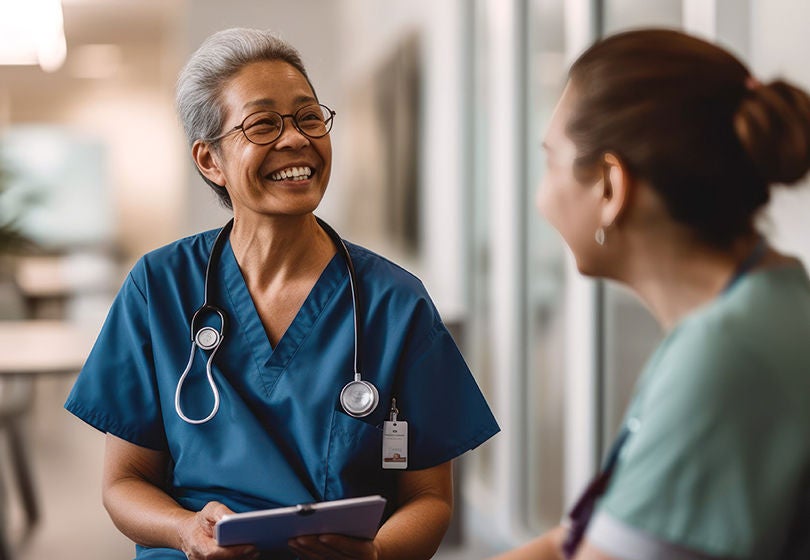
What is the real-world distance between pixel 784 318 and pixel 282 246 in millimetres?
781

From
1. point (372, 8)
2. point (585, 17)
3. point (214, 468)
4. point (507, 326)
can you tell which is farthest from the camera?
point (372, 8)

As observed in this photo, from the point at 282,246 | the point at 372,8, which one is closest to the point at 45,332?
the point at 282,246

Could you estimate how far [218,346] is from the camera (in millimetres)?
1353

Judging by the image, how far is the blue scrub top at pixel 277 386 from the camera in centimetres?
131

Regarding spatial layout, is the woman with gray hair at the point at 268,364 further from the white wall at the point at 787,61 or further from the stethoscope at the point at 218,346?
the white wall at the point at 787,61

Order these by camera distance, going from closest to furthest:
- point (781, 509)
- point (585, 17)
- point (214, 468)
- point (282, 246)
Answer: point (781, 509), point (214, 468), point (282, 246), point (585, 17)

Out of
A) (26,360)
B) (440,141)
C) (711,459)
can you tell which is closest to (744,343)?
(711,459)

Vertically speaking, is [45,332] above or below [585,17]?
below

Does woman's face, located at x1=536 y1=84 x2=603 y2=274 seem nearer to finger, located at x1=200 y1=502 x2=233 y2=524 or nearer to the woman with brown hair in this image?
the woman with brown hair

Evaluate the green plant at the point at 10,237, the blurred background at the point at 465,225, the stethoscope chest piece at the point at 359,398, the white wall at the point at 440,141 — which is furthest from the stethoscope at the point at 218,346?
the white wall at the point at 440,141

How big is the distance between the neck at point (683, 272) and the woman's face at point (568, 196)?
0.17 feet

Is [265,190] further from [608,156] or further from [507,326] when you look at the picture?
[507,326]

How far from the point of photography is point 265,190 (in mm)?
1358

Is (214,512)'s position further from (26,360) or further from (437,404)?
(26,360)
